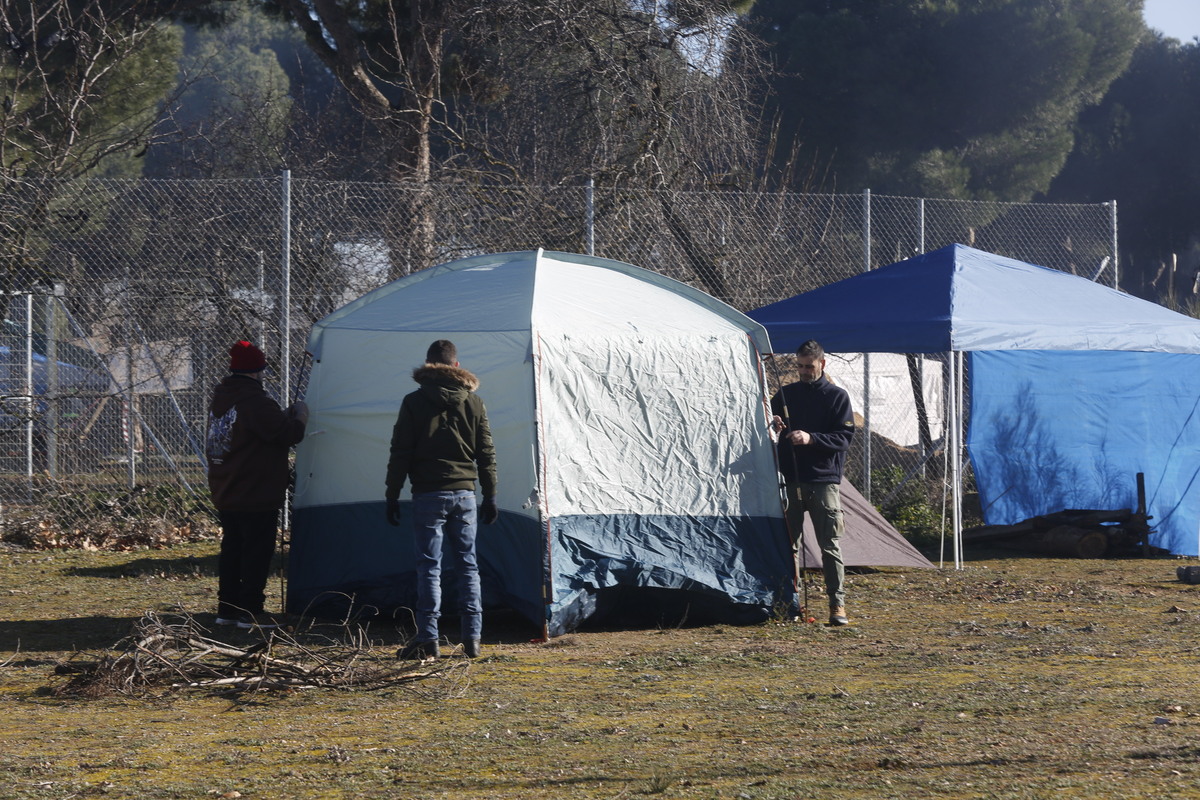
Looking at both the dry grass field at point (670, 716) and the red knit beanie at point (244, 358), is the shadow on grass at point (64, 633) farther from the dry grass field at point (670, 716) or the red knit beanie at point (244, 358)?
the red knit beanie at point (244, 358)

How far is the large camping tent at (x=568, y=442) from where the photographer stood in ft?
23.8

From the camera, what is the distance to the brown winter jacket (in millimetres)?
7398

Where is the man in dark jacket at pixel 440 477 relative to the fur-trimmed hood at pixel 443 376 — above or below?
below

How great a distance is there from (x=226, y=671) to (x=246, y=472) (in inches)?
68.9

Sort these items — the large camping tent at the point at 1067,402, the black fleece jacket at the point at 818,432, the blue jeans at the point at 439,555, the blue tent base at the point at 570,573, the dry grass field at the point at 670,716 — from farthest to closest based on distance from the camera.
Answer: the large camping tent at the point at 1067,402 < the black fleece jacket at the point at 818,432 < the blue tent base at the point at 570,573 < the blue jeans at the point at 439,555 < the dry grass field at the point at 670,716

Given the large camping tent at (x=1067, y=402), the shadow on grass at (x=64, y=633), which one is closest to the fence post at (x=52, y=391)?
the shadow on grass at (x=64, y=633)

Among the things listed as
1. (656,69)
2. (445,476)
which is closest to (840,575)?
(445,476)

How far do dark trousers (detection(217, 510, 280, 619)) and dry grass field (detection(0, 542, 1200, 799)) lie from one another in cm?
46

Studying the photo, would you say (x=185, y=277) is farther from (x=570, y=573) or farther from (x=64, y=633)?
(x=570, y=573)

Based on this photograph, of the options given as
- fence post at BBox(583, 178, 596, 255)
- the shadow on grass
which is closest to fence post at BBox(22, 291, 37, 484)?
the shadow on grass

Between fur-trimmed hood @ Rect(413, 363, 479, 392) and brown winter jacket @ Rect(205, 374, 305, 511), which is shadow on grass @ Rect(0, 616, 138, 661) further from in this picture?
fur-trimmed hood @ Rect(413, 363, 479, 392)

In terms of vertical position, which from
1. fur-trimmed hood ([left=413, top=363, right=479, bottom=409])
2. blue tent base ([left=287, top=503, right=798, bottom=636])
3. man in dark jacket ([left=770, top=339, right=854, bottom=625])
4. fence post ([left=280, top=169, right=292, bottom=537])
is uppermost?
fence post ([left=280, top=169, right=292, bottom=537])

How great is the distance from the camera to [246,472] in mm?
7438

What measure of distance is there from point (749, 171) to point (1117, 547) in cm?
589
